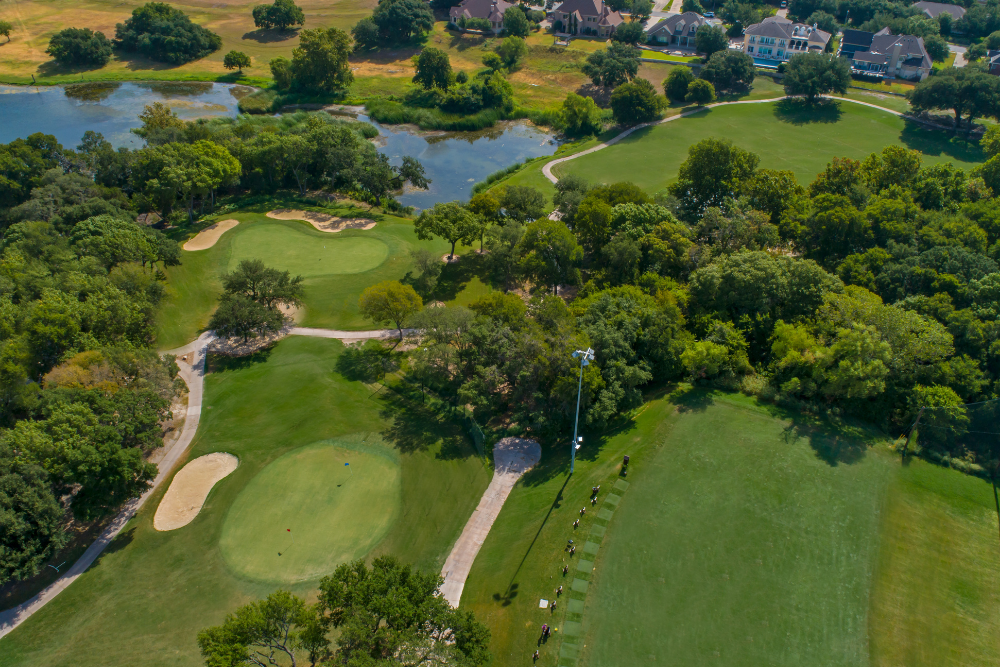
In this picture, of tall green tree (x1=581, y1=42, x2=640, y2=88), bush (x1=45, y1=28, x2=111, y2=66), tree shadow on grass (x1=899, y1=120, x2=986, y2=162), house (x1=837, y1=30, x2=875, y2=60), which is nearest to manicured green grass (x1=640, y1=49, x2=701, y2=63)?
tall green tree (x1=581, y1=42, x2=640, y2=88)

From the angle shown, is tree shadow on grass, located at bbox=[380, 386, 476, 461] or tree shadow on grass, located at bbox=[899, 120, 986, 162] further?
tree shadow on grass, located at bbox=[899, 120, 986, 162]

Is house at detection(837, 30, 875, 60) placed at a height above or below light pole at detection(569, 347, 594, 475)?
above

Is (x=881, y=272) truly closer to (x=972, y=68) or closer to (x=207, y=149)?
(x=972, y=68)

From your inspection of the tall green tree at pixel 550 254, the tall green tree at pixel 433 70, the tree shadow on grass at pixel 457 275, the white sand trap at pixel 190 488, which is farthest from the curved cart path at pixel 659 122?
the white sand trap at pixel 190 488

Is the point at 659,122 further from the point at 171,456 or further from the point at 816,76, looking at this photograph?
the point at 171,456

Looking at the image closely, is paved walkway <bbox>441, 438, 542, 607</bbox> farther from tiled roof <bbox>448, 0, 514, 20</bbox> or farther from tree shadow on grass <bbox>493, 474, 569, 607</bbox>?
tiled roof <bbox>448, 0, 514, 20</bbox>

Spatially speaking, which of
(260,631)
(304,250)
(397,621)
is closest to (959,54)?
(304,250)

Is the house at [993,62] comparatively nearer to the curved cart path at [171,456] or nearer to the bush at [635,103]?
the bush at [635,103]
